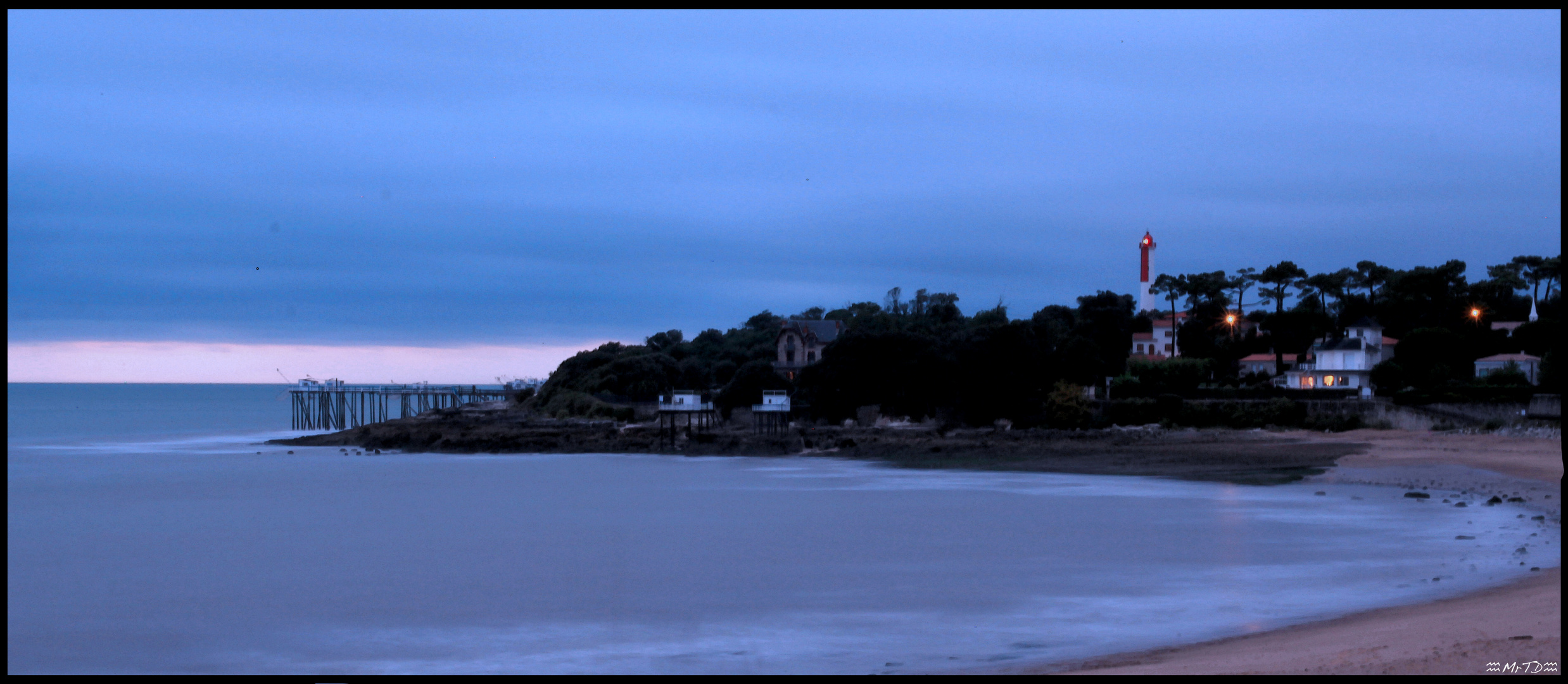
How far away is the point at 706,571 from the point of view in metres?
17.1

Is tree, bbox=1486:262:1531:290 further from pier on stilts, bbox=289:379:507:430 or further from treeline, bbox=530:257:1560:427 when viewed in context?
pier on stilts, bbox=289:379:507:430

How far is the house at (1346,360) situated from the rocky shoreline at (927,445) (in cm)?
1356

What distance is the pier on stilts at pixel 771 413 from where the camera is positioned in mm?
50344

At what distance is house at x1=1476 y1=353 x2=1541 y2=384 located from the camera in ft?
155

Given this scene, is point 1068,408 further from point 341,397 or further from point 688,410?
point 341,397

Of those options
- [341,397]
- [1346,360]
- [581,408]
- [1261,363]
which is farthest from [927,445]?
[341,397]

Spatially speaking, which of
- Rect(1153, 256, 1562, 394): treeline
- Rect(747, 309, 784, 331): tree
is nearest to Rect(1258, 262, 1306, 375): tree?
Rect(1153, 256, 1562, 394): treeline

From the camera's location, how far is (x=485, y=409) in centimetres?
7019

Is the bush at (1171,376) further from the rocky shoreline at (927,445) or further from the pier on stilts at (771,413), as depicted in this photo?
the pier on stilts at (771,413)

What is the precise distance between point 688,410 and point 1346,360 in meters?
29.0

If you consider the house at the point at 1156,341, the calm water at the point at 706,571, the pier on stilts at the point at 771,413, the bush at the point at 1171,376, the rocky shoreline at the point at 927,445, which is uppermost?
the house at the point at 1156,341

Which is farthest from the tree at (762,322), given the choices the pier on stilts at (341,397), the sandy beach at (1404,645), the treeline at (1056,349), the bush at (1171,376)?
the sandy beach at (1404,645)

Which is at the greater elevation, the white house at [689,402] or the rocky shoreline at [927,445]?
the white house at [689,402]

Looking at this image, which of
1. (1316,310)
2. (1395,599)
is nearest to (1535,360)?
(1316,310)
